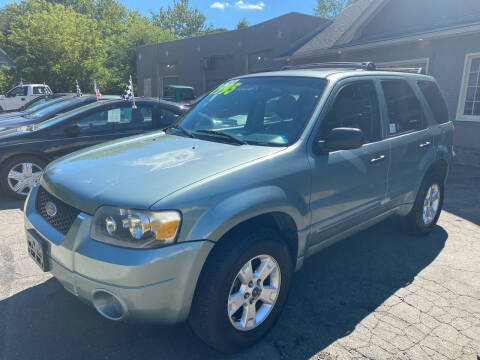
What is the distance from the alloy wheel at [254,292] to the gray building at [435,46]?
28.6ft

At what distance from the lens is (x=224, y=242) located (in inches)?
89.8

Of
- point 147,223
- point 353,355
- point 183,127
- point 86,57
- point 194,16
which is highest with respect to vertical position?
point 194,16

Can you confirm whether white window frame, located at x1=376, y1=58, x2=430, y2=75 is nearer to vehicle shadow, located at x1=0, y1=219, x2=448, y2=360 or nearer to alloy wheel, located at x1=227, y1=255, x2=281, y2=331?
vehicle shadow, located at x1=0, y1=219, x2=448, y2=360

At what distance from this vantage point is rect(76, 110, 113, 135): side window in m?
6.05

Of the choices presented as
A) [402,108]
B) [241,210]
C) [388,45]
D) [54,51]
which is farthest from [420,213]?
[54,51]

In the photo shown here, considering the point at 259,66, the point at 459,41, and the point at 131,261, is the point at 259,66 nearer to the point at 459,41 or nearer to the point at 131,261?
the point at 459,41

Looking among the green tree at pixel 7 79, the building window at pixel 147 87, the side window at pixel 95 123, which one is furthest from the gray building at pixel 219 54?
the side window at pixel 95 123

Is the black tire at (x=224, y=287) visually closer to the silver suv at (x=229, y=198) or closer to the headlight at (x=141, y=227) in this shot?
the silver suv at (x=229, y=198)

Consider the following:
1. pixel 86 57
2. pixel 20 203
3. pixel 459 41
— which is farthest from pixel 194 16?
pixel 20 203

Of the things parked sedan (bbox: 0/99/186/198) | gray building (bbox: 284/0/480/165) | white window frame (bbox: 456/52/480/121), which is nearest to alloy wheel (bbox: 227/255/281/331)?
parked sedan (bbox: 0/99/186/198)

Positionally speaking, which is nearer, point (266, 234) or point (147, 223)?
point (147, 223)

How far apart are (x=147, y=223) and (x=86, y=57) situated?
2634 centimetres

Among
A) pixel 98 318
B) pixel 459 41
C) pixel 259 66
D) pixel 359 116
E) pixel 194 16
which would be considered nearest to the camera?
pixel 98 318

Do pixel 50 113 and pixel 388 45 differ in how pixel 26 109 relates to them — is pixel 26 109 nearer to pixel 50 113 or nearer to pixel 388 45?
pixel 50 113
